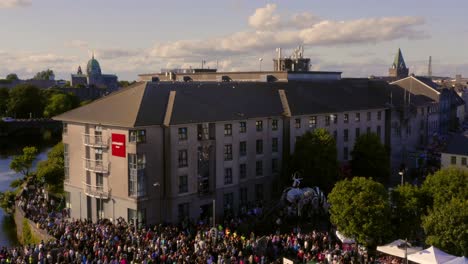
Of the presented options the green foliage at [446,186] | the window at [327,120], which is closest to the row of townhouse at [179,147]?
the window at [327,120]

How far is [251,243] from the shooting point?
42969 mm

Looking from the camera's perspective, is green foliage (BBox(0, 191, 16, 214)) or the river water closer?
the river water

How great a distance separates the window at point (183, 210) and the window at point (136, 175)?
4.41 m

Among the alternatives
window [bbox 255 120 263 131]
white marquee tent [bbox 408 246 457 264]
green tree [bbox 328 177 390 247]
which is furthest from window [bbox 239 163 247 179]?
white marquee tent [bbox 408 246 457 264]

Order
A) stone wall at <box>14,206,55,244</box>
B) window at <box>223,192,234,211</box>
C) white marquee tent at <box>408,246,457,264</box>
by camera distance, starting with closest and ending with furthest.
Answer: white marquee tent at <box>408,246,457,264</box> → stone wall at <box>14,206,55,244</box> → window at <box>223,192,234,211</box>

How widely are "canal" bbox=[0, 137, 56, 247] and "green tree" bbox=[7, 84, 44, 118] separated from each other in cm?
2520

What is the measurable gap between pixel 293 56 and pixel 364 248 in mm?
54978

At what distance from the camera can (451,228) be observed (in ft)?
125

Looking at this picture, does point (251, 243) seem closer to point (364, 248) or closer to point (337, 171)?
point (364, 248)

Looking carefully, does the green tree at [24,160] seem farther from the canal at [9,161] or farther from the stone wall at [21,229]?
the stone wall at [21,229]

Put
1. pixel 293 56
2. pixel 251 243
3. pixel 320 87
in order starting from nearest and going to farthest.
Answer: pixel 251 243 < pixel 320 87 < pixel 293 56

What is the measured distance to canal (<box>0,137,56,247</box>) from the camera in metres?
62.2

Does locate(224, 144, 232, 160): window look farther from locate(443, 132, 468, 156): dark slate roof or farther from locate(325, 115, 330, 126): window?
locate(443, 132, 468, 156): dark slate roof

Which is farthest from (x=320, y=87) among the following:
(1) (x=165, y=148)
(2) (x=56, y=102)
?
(2) (x=56, y=102)
